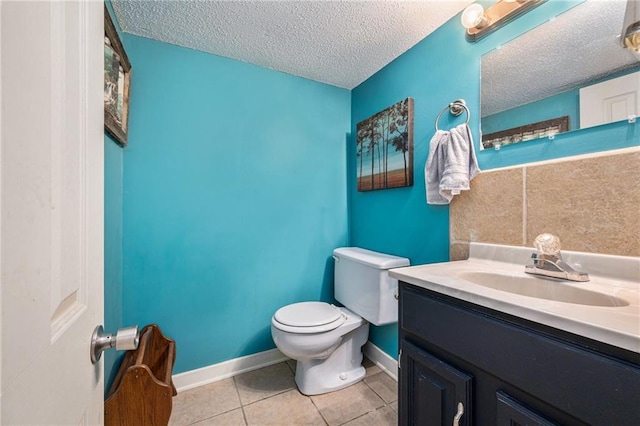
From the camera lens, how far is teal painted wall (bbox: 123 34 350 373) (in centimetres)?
144

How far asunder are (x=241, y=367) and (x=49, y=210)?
1.70 metres

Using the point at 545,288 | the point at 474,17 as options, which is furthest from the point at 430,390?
the point at 474,17

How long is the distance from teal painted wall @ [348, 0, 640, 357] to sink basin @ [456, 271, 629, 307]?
0.37 meters

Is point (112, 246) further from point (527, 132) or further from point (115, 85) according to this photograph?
point (527, 132)

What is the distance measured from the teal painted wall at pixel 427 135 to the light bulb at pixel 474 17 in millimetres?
78

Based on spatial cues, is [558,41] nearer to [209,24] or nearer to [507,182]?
[507,182]

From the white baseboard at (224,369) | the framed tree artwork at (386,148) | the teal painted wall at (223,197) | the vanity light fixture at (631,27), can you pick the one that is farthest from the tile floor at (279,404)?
→ the vanity light fixture at (631,27)

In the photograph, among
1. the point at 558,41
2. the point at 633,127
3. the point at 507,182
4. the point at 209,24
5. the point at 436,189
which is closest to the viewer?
the point at 633,127

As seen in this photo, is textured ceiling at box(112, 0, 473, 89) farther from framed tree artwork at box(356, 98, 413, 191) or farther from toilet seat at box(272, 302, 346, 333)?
toilet seat at box(272, 302, 346, 333)

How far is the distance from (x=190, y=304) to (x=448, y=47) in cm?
201

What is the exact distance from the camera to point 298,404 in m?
1.40

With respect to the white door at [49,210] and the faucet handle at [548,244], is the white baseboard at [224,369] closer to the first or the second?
the white door at [49,210]

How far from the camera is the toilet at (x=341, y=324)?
1.38m

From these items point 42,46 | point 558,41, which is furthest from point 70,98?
point 558,41
